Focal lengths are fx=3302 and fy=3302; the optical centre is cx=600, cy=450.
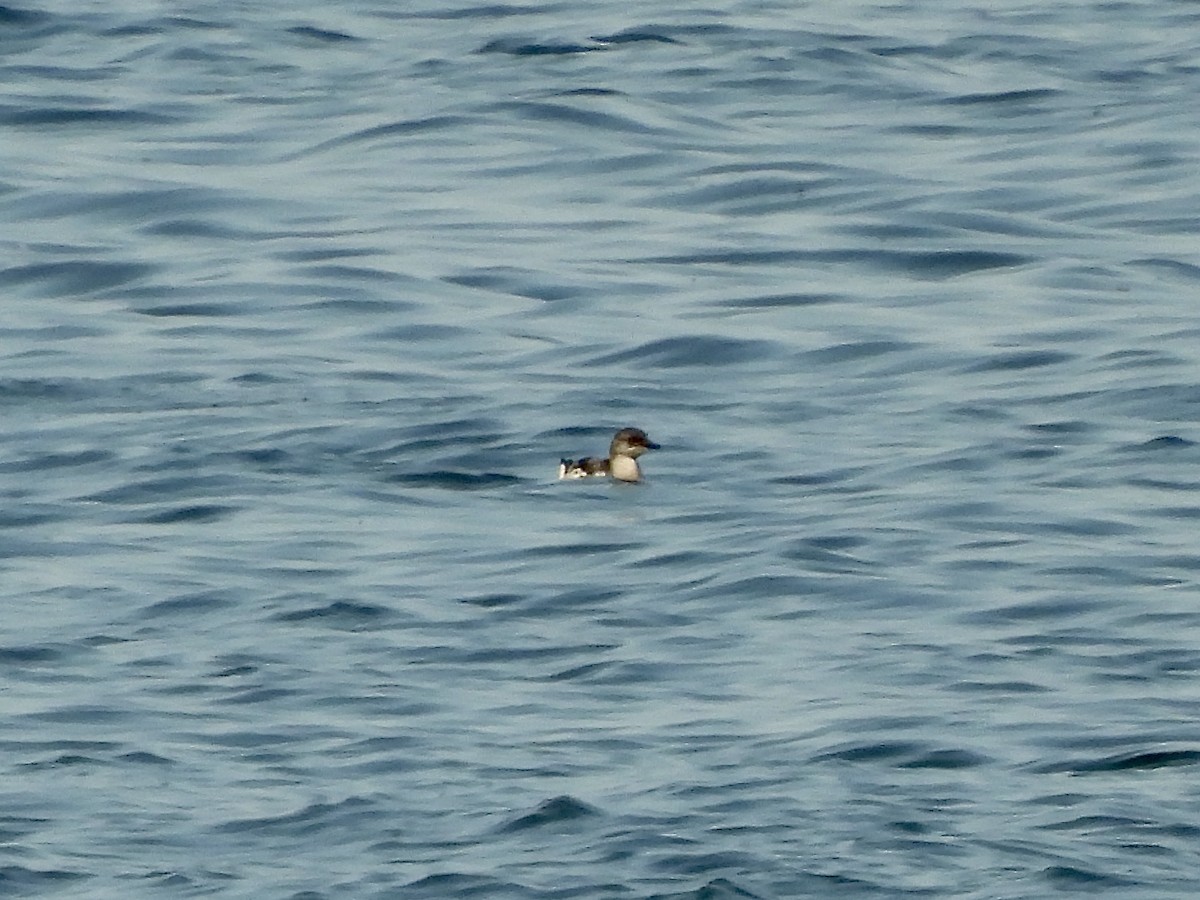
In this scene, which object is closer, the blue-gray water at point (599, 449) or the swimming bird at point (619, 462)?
the blue-gray water at point (599, 449)

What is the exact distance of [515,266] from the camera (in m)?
21.5

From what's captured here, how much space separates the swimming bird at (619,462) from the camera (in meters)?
16.4

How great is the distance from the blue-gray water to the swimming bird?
18 cm

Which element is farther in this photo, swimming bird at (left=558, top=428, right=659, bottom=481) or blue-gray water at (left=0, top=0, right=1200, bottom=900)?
swimming bird at (left=558, top=428, right=659, bottom=481)

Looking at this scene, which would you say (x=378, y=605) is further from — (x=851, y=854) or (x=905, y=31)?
(x=905, y=31)

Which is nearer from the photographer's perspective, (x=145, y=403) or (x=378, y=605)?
(x=378, y=605)

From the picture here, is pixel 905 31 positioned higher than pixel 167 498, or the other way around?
pixel 905 31

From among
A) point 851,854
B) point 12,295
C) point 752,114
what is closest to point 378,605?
point 851,854

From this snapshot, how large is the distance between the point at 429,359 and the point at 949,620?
6338 millimetres

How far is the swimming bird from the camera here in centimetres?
1642

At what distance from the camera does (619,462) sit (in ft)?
54.3

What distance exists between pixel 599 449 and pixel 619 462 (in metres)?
0.91

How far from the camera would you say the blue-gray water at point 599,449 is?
1062 cm

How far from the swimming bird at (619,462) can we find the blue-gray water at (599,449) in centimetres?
18
